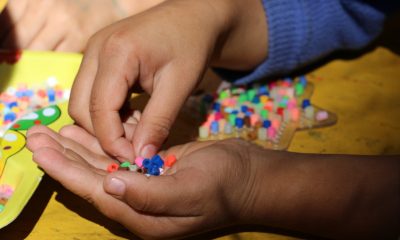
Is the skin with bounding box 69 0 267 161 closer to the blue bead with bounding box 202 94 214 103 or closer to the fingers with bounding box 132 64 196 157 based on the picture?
the fingers with bounding box 132 64 196 157

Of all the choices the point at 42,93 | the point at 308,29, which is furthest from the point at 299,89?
the point at 42,93

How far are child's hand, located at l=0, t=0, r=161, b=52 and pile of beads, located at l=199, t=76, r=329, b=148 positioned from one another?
305 mm

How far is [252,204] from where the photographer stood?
81 cm

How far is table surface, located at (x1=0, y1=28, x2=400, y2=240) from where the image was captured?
0.85 metres

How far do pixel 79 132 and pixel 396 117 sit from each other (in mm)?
621

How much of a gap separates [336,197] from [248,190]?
126 mm

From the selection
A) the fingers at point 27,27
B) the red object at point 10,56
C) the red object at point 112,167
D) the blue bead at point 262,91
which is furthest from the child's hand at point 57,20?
the red object at point 112,167

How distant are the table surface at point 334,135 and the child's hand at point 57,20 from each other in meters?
0.35

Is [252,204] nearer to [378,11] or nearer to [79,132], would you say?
[79,132]

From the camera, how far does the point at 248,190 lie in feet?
2.64

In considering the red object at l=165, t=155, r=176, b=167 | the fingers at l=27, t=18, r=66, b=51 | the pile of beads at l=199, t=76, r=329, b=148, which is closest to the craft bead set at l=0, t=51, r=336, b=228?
the pile of beads at l=199, t=76, r=329, b=148

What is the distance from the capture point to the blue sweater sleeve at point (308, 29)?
1217 mm

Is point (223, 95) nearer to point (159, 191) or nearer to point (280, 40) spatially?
point (280, 40)

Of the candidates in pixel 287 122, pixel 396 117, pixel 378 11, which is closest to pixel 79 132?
pixel 287 122
